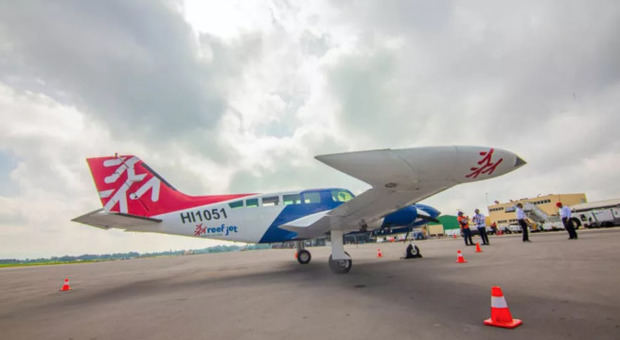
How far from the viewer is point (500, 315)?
3338 mm

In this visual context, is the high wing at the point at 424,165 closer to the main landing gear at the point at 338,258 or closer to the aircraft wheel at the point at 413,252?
the main landing gear at the point at 338,258

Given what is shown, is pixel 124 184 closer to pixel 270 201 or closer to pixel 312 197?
pixel 270 201

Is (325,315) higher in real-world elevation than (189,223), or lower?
lower

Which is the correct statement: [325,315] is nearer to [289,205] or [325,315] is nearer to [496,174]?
[496,174]

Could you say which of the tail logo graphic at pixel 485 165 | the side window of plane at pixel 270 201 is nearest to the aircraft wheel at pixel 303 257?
the side window of plane at pixel 270 201

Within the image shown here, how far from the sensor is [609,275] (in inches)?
223

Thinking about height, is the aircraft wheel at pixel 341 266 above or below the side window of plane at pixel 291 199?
below

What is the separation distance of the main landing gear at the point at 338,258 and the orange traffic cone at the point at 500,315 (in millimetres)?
5437

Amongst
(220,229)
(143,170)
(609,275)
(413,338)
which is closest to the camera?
(413,338)

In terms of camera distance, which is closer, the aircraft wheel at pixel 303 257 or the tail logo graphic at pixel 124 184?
the tail logo graphic at pixel 124 184

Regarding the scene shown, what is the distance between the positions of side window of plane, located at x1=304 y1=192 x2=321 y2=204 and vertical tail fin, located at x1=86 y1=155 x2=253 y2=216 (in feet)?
7.94

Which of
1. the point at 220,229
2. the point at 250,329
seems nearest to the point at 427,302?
the point at 250,329

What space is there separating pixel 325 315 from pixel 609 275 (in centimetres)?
597

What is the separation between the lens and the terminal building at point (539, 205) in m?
67.7
